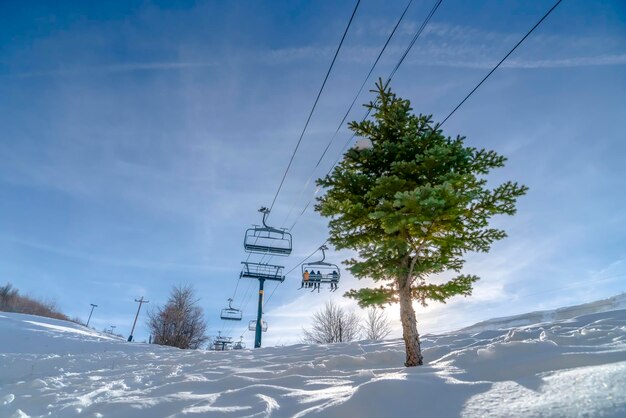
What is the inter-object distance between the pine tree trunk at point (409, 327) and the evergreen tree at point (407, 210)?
0.02m

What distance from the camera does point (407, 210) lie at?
4.75 metres

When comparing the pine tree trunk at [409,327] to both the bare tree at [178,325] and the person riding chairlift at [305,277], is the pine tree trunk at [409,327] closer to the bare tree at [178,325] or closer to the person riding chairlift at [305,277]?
the person riding chairlift at [305,277]

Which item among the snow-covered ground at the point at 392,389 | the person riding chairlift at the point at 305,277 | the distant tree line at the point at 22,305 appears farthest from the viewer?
the distant tree line at the point at 22,305

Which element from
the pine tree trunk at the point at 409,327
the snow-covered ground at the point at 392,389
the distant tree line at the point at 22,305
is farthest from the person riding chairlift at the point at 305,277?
the distant tree line at the point at 22,305

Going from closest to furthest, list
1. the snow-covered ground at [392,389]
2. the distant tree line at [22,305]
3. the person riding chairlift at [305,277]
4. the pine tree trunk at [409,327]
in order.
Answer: the snow-covered ground at [392,389] < the pine tree trunk at [409,327] < the person riding chairlift at [305,277] < the distant tree line at [22,305]

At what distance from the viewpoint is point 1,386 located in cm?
483

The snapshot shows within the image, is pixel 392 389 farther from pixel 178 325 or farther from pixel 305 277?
pixel 178 325

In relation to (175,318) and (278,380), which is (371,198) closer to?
(278,380)

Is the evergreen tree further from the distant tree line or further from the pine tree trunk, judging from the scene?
the distant tree line

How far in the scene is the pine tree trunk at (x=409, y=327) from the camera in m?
4.84

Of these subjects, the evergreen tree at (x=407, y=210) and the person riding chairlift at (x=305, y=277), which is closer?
the evergreen tree at (x=407, y=210)

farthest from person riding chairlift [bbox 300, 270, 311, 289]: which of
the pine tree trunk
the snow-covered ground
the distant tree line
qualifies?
the distant tree line

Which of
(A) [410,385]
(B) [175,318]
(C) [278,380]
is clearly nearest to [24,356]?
(C) [278,380]

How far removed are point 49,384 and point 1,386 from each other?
0.96 meters
